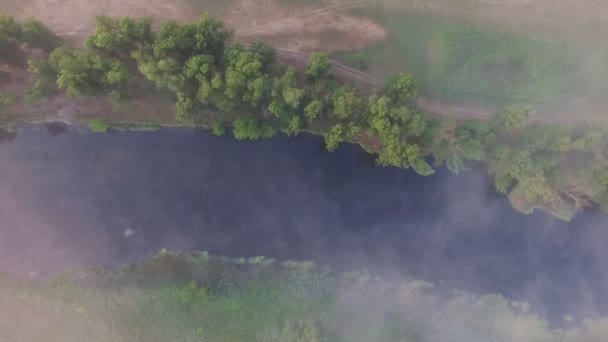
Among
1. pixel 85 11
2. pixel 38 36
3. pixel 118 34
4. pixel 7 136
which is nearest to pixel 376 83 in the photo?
pixel 118 34

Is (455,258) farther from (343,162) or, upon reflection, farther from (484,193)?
(343,162)

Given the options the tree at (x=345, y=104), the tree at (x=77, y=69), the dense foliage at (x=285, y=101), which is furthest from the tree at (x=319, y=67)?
the tree at (x=77, y=69)

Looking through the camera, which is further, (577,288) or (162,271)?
(577,288)

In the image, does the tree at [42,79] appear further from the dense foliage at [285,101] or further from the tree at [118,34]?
the tree at [118,34]

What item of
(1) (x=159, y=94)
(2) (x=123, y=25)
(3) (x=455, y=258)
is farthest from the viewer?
(3) (x=455, y=258)

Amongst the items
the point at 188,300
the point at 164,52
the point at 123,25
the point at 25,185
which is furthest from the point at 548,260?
the point at 25,185
